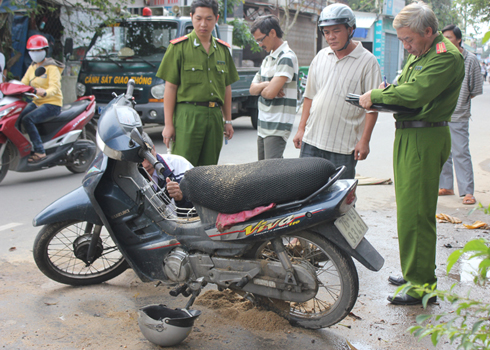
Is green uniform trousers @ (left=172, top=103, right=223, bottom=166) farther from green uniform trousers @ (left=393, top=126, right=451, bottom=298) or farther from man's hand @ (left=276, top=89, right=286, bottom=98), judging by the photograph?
green uniform trousers @ (left=393, top=126, right=451, bottom=298)

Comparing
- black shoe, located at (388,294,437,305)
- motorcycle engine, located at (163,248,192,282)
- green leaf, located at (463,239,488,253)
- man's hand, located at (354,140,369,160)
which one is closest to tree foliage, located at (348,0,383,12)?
man's hand, located at (354,140,369,160)

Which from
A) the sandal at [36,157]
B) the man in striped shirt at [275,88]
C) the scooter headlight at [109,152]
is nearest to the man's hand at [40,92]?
the sandal at [36,157]

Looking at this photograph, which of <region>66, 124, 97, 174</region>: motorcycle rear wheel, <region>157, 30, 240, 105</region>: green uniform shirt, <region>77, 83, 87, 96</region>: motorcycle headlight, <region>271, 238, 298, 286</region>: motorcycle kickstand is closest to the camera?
<region>271, 238, 298, 286</region>: motorcycle kickstand

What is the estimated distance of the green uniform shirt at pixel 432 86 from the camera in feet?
9.12

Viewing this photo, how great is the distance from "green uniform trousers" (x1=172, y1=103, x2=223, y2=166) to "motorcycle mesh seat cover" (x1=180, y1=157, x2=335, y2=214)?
1.41 m

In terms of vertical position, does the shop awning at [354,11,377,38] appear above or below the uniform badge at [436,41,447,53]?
above

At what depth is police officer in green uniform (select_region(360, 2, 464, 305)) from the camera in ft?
9.18

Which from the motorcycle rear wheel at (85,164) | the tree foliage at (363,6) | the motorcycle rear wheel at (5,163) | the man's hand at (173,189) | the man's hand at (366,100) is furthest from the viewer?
the tree foliage at (363,6)

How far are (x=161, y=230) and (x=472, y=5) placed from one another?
26.5 m

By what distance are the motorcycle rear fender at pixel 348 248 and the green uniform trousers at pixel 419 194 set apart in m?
0.59

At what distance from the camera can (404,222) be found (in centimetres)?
304

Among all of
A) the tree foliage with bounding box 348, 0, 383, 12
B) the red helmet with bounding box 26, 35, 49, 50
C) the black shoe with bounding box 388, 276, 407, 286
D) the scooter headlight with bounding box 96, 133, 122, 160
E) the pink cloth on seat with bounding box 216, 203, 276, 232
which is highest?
the tree foliage with bounding box 348, 0, 383, 12

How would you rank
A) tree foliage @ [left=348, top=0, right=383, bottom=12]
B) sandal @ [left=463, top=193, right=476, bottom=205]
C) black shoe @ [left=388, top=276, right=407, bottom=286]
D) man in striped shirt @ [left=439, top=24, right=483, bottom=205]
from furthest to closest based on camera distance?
tree foliage @ [left=348, top=0, right=383, bottom=12] < man in striped shirt @ [left=439, top=24, right=483, bottom=205] < sandal @ [left=463, top=193, right=476, bottom=205] < black shoe @ [left=388, top=276, right=407, bottom=286]

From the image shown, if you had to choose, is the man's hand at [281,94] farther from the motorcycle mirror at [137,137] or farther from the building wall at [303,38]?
the building wall at [303,38]
